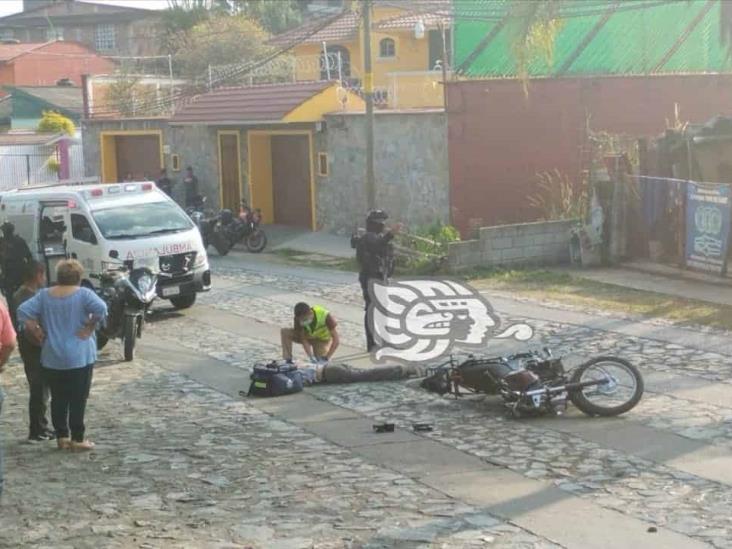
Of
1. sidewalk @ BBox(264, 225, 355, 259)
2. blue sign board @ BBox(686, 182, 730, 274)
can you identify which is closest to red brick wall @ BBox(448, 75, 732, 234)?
sidewalk @ BBox(264, 225, 355, 259)

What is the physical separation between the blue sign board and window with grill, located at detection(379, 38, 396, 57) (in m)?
29.0

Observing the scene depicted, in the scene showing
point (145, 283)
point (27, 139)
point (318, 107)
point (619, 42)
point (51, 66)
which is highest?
point (51, 66)

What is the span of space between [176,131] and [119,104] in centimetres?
453

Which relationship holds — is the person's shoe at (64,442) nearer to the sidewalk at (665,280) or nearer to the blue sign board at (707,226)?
the sidewalk at (665,280)

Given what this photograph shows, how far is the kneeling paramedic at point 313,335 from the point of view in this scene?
1269 centimetres

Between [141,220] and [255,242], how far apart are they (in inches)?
330

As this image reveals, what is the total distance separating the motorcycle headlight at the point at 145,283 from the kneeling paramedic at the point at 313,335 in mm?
2911

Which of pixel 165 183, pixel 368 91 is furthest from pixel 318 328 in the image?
pixel 165 183

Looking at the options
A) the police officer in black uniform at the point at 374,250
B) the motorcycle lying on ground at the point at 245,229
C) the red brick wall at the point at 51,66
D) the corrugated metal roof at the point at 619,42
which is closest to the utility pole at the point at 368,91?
the corrugated metal roof at the point at 619,42

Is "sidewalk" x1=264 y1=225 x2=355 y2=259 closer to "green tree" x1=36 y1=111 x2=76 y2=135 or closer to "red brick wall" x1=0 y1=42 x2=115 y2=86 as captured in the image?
"green tree" x1=36 y1=111 x2=76 y2=135

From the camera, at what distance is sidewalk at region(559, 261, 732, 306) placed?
16.8 m

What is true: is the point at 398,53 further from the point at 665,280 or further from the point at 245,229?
the point at 665,280

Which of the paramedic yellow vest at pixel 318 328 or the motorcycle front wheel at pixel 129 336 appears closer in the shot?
the paramedic yellow vest at pixel 318 328

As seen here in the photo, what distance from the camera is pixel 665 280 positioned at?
18.2 metres
